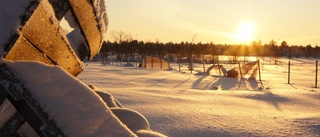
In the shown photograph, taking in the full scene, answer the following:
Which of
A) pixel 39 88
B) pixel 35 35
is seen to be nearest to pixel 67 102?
pixel 39 88

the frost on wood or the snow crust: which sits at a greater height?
the frost on wood

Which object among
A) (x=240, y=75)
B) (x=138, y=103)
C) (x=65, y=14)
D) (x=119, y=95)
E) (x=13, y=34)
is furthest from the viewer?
(x=240, y=75)

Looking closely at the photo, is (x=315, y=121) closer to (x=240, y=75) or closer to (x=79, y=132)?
(x=79, y=132)

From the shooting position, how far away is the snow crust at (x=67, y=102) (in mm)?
925

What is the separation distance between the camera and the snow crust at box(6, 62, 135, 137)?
0.92 m

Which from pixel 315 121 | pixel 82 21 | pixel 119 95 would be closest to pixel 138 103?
pixel 119 95

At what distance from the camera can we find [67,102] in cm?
95

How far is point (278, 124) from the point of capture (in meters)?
4.71

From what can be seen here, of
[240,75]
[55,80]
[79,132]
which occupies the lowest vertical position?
[240,75]

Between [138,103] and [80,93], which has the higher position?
[80,93]

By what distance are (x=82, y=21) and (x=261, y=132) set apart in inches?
132

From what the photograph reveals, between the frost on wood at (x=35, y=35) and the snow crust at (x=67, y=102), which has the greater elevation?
the frost on wood at (x=35, y=35)

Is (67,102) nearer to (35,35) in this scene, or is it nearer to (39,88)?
(39,88)

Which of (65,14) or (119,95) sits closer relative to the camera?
(65,14)
